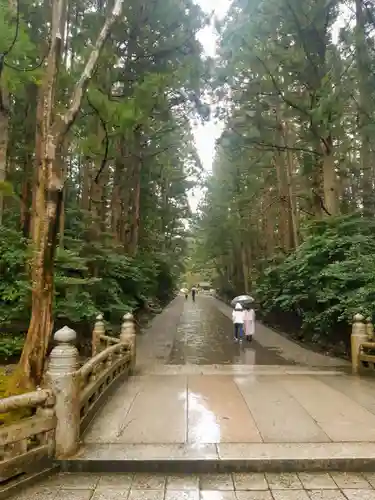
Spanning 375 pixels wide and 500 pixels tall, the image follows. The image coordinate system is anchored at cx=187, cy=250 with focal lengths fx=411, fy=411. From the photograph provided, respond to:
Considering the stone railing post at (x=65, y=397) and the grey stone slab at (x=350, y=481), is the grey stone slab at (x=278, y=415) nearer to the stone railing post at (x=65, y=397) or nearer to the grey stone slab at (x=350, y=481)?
the grey stone slab at (x=350, y=481)

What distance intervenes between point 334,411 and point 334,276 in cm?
572

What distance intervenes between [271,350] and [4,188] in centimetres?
972

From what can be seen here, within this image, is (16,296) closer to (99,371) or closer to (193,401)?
(99,371)

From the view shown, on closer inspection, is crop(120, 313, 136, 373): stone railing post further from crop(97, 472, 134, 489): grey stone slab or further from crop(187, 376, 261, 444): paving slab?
crop(97, 472, 134, 489): grey stone slab

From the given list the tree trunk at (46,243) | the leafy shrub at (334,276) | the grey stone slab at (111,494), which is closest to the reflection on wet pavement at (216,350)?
the leafy shrub at (334,276)

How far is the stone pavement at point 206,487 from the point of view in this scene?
371 centimetres

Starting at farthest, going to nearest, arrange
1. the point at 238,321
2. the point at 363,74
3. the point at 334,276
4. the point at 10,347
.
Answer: the point at 238,321
the point at 363,74
the point at 334,276
the point at 10,347

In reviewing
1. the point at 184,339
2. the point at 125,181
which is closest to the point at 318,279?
the point at 184,339

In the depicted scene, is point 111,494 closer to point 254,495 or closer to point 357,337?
point 254,495

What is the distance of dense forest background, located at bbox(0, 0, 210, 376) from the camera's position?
19.2ft

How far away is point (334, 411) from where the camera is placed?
5906 mm

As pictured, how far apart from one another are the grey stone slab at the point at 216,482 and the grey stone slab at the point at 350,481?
41.0 inches

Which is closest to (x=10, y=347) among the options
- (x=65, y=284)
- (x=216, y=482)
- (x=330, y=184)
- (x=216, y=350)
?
(x=65, y=284)

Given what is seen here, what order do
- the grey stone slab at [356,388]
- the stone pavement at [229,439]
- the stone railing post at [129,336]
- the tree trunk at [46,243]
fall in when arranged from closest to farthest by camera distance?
the stone pavement at [229,439], the tree trunk at [46,243], the grey stone slab at [356,388], the stone railing post at [129,336]
